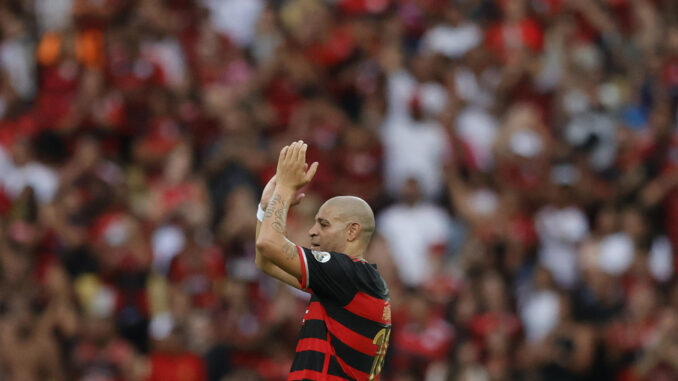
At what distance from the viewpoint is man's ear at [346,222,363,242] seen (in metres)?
6.74

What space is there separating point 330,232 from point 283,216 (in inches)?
18.2

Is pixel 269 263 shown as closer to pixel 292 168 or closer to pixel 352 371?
pixel 292 168

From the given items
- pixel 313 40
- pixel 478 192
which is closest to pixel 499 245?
pixel 478 192

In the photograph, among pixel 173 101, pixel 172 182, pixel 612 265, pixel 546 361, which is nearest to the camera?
pixel 546 361

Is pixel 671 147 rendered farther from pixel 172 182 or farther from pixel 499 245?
pixel 172 182

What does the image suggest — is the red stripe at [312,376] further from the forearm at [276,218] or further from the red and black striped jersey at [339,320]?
the forearm at [276,218]

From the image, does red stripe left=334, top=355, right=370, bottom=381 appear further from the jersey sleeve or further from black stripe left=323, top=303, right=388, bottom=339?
the jersey sleeve

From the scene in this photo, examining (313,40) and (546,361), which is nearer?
(546,361)

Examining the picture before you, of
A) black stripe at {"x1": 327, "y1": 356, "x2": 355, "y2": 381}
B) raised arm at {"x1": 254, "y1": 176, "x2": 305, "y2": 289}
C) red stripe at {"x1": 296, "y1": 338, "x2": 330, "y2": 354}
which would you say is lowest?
black stripe at {"x1": 327, "y1": 356, "x2": 355, "y2": 381}

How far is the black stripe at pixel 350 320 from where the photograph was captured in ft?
21.4

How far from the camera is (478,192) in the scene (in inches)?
526

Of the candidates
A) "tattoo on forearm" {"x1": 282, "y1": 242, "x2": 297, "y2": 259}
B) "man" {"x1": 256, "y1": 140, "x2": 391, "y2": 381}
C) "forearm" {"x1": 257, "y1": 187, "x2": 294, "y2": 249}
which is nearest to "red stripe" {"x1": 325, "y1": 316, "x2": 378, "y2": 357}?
"man" {"x1": 256, "y1": 140, "x2": 391, "y2": 381}

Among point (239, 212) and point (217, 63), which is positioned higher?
point (217, 63)

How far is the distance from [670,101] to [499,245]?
10.8 ft
